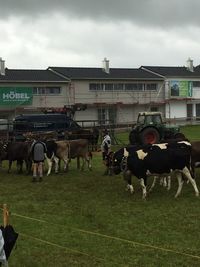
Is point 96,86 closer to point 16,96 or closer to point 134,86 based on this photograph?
point 134,86

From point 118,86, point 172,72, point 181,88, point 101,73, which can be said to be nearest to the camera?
point 118,86

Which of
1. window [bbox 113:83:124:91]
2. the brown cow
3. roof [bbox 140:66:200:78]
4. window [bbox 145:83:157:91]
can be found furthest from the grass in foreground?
roof [bbox 140:66:200:78]

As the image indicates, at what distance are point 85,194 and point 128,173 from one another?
150 cm

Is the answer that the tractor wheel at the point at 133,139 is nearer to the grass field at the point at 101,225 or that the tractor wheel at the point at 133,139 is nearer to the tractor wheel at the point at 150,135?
the tractor wheel at the point at 150,135

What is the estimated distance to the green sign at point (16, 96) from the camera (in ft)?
155

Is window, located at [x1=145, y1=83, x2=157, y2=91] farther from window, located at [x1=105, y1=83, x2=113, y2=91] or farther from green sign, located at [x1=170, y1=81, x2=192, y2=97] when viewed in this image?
window, located at [x1=105, y1=83, x2=113, y2=91]

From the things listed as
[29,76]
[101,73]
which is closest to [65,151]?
[29,76]

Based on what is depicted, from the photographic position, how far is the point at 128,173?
590 inches

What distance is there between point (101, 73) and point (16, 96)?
12561 millimetres

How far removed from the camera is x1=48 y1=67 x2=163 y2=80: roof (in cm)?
5362

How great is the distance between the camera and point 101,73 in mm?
56812

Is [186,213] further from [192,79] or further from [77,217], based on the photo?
[192,79]

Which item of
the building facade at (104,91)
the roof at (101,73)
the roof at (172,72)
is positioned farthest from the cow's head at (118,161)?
the roof at (172,72)

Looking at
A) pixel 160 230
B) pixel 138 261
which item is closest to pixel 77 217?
pixel 160 230
